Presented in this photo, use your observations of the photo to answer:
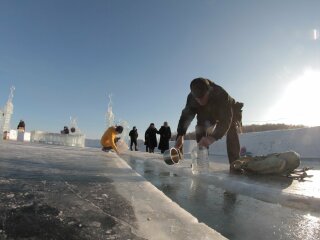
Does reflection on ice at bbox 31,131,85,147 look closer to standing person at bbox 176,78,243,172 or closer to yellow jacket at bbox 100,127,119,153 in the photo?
yellow jacket at bbox 100,127,119,153

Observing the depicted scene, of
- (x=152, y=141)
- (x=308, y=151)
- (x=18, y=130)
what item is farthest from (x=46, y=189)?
(x=18, y=130)

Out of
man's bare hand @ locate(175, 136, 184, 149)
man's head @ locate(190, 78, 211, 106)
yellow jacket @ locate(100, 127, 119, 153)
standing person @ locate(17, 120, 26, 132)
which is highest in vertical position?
standing person @ locate(17, 120, 26, 132)

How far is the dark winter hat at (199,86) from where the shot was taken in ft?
16.1

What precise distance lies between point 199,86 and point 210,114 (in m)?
0.65

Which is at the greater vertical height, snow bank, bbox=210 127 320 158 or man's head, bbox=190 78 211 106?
man's head, bbox=190 78 211 106

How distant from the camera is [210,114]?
5.40m

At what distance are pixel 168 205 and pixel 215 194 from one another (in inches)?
52.4

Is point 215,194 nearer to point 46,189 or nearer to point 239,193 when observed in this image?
point 239,193

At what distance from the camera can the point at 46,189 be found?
2.39 meters

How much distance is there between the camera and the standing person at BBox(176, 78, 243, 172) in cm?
492

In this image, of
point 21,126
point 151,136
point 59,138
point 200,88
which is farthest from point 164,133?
point 21,126

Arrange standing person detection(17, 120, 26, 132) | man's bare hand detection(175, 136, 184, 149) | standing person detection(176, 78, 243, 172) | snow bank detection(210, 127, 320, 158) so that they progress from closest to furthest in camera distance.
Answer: standing person detection(176, 78, 243, 172)
man's bare hand detection(175, 136, 184, 149)
snow bank detection(210, 127, 320, 158)
standing person detection(17, 120, 26, 132)

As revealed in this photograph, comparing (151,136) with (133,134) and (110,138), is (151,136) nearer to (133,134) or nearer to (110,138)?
(133,134)

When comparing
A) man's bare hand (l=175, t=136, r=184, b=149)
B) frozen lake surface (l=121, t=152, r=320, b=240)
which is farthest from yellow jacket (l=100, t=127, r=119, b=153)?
frozen lake surface (l=121, t=152, r=320, b=240)
